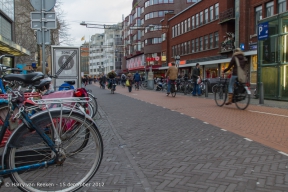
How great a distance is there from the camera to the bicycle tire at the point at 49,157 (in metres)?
2.91

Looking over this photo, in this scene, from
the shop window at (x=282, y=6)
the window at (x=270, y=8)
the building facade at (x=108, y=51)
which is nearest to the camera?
the shop window at (x=282, y=6)

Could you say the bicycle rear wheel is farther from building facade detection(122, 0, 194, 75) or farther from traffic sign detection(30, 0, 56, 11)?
building facade detection(122, 0, 194, 75)

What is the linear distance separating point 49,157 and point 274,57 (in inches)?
497

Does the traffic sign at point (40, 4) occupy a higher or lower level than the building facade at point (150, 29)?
lower

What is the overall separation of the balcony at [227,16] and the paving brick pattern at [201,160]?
28.4 m

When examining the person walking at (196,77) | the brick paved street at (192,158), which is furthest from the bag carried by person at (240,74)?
the person walking at (196,77)

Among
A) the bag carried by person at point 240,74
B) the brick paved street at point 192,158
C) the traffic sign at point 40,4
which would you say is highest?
the traffic sign at point 40,4

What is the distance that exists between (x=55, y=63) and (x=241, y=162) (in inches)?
318

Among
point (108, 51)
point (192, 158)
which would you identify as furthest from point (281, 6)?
point (108, 51)

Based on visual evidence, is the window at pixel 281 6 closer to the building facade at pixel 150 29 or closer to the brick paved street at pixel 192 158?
the brick paved street at pixel 192 158

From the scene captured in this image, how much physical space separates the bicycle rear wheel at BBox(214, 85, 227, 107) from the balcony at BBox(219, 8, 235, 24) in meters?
23.3

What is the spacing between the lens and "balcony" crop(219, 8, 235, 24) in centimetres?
3278

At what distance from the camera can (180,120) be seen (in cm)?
812

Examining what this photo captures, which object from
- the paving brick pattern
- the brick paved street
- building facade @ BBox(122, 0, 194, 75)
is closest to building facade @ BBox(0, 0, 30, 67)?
the brick paved street
